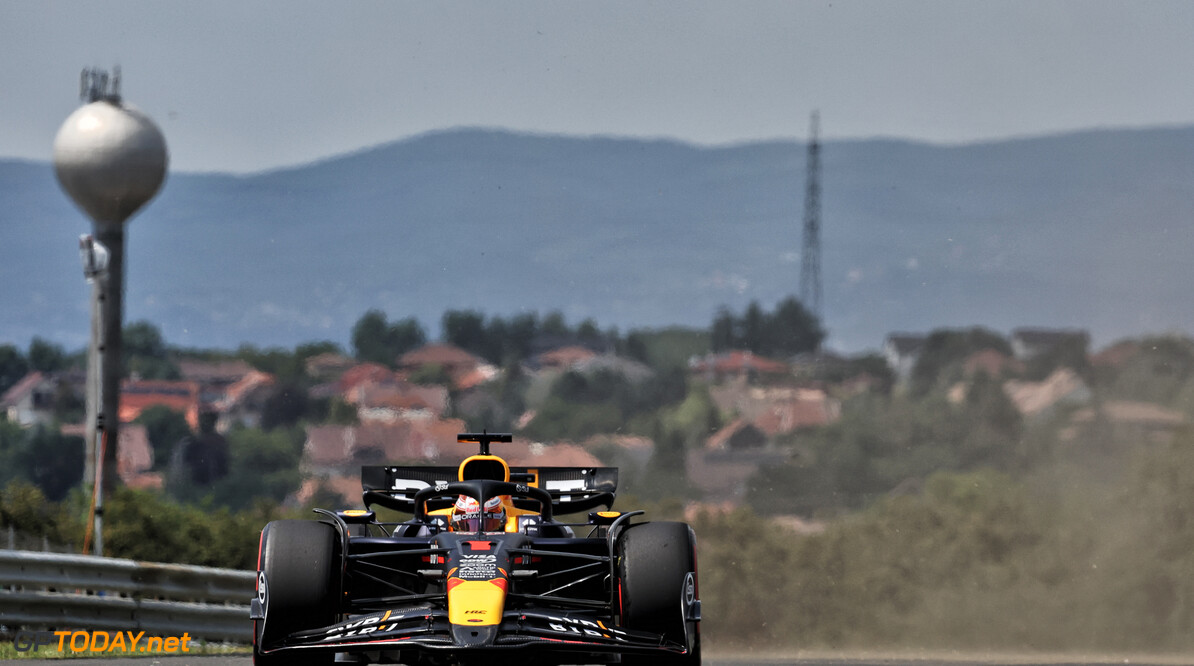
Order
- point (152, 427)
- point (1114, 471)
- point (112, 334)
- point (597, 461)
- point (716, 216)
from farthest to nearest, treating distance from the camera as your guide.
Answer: point (716, 216) → point (152, 427) → point (112, 334) → point (597, 461) → point (1114, 471)

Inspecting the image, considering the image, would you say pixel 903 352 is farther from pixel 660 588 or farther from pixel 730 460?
pixel 660 588

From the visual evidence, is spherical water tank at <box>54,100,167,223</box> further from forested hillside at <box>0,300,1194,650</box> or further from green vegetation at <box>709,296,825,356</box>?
green vegetation at <box>709,296,825,356</box>

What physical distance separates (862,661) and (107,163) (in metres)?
27.9

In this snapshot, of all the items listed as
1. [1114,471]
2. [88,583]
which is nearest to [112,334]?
[1114,471]

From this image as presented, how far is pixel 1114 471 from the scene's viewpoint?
74.9 ft

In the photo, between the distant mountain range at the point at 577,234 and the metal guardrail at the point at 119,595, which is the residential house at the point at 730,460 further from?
the metal guardrail at the point at 119,595

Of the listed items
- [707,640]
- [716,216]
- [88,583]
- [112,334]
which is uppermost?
[716,216]

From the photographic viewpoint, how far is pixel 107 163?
1444 inches

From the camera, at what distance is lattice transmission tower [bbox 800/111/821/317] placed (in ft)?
196

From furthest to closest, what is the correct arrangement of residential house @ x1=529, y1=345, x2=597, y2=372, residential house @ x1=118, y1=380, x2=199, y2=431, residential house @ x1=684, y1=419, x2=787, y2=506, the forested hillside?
residential house @ x1=118, y1=380, x2=199, y2=431 → residential house @ x1=529, y1=345, x2=597, y2=372 → residential house @ x1=684, y1=419, x2=787, y2=506 → the forested hillside

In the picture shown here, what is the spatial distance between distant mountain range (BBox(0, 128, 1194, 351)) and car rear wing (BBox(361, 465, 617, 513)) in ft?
116

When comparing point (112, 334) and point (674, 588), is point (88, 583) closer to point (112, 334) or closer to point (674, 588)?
point (674, 588)

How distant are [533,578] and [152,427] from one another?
161ft

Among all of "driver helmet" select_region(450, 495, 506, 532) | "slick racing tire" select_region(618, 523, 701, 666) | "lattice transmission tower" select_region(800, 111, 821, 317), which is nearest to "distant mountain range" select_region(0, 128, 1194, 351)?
"lattice transmission tower" select_region(800, 111, 821, 317)
